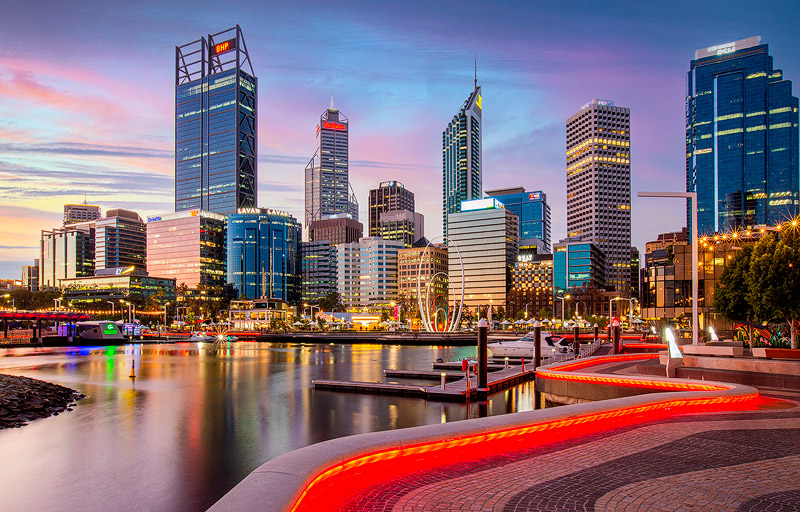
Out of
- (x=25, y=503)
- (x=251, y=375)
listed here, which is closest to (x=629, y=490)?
(x=25, y=503)

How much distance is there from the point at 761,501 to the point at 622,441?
14.3 ft

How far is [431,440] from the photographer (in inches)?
444

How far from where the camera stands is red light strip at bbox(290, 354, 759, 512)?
8.82m

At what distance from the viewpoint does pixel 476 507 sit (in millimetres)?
8070

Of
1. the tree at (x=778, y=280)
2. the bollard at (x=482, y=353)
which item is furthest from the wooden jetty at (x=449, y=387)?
the tree at (x=778, y=280)

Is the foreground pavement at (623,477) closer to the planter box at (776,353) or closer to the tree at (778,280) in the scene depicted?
the planter box at (776,353)

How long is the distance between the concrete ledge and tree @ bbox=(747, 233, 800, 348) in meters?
15.6

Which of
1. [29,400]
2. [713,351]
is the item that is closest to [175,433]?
[29,400]

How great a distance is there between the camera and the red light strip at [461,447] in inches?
347

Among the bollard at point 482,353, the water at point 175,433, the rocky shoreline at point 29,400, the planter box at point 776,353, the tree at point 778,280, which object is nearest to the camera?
the water at point 175,433

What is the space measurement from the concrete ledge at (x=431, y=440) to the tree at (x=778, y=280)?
1558 cm

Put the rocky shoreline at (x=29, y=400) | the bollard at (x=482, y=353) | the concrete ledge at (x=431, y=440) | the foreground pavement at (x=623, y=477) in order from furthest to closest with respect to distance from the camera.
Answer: the bollard at (x=482, y=353)
the rocky shoreline at (x=29, y=400)
the foreground pavement at (x=623, y=477)
the concrete ledge at (x=431, y=440)

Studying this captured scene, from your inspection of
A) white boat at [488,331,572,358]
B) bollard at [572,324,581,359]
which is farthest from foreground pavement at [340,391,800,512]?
white boat at [488,331,572,358]

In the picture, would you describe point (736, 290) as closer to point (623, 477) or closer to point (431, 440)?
point (623, 477)
